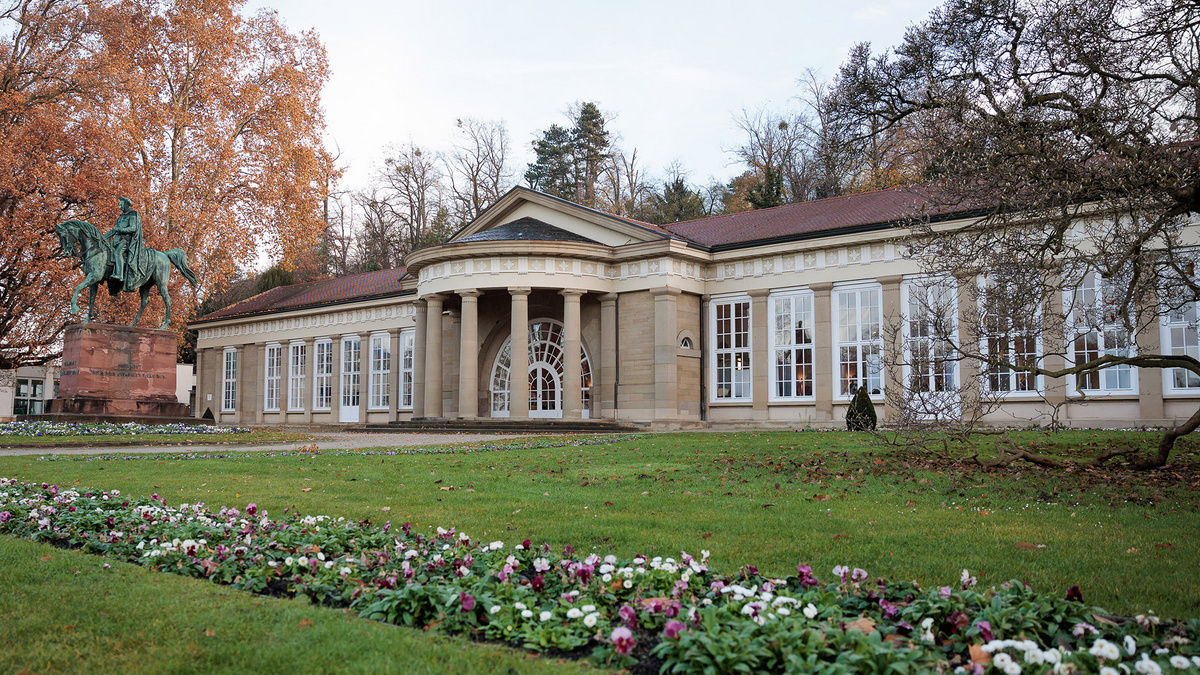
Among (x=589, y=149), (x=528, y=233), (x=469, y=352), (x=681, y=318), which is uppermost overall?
(x=589, y=149)

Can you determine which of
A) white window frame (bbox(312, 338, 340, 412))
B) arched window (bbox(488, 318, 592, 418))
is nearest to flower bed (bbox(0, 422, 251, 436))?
arched window (bbox(488, 318, 592, 418))

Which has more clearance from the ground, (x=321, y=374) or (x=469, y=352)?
(x=469, y=352)

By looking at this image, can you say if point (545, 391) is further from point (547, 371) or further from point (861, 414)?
point (861, 414)

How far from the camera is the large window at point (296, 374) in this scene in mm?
46594

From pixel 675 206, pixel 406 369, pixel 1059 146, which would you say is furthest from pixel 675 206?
pixel 1059 146

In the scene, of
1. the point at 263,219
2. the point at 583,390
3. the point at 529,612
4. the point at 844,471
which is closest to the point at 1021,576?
the point at 529,612

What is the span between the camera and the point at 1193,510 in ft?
27.3

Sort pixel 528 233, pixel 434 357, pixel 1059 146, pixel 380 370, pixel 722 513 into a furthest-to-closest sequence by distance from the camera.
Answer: pixel 380 370
pixel 434 357
pixel 528 233
pixel 1059 146
pixel 722 513

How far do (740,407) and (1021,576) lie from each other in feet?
81.5

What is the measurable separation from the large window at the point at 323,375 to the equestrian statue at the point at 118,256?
57.5ft

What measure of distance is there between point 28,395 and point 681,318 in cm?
5125

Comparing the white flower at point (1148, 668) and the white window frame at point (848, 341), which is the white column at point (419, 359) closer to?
the white window frame at point (848, 341)

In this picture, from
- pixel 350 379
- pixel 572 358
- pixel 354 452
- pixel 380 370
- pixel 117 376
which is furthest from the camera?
pixel 350 379

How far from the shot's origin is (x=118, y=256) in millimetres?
26297
